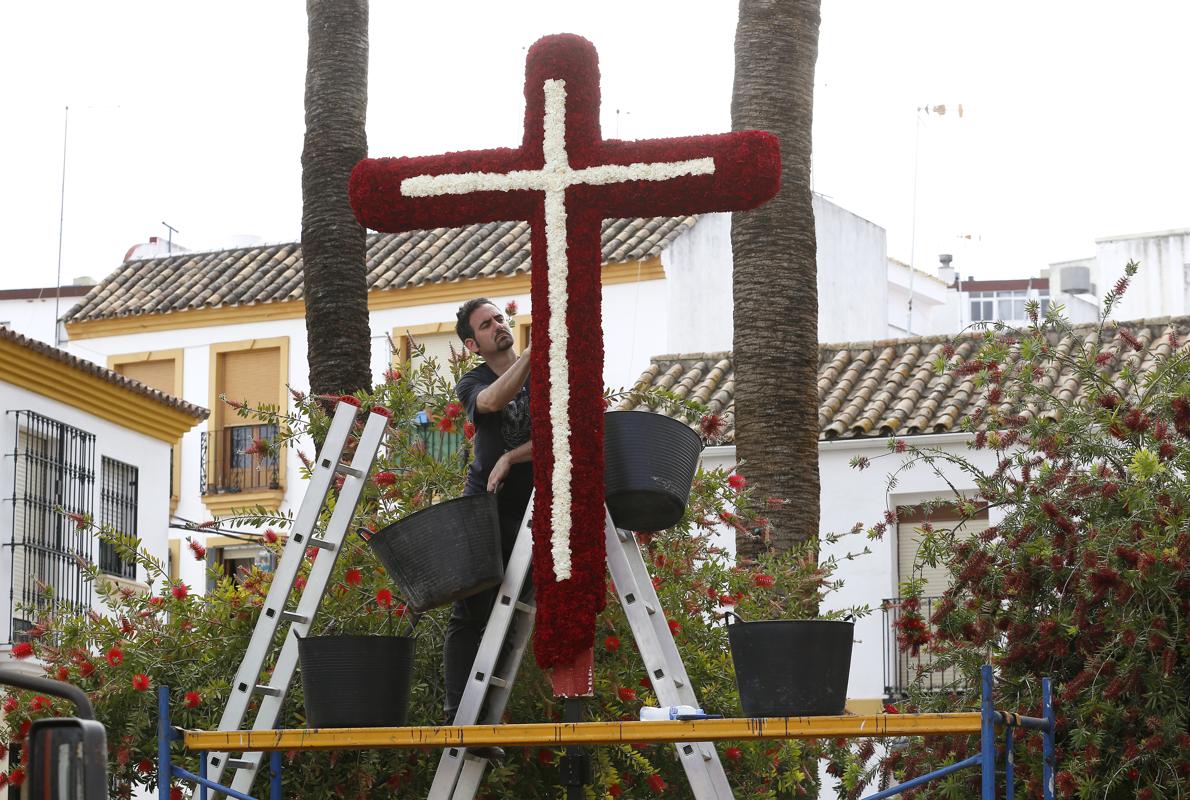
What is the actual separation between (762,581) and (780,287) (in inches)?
106

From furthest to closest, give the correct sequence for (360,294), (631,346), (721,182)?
(631,346), (360,294), (721,182)

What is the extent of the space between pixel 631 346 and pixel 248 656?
19477 millimetres

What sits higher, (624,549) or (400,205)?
(400,205)

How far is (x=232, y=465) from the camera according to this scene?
94.3 ft

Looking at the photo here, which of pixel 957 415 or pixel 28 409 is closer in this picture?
pixel 957 415

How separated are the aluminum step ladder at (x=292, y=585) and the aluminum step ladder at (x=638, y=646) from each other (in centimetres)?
69

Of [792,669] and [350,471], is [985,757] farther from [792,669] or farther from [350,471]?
[350,471]

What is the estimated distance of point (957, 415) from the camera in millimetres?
19844

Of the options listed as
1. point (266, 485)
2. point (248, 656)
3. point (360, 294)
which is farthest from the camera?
point (266, 485)

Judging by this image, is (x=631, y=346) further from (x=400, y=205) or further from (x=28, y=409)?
(x=400, y=205)

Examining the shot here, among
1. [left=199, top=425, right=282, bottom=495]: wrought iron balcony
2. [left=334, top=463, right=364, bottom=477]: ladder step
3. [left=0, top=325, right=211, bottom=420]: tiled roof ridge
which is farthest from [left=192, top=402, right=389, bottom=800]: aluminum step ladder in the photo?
[left=199, top=425, right=282, bottom=495]: wrought iron balcony

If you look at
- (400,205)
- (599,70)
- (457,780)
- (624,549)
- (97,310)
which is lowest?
(457,780)

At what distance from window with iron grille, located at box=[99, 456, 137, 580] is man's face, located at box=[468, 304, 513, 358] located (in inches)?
653

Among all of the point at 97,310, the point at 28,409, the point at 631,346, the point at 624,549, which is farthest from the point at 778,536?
the point at 97,310
